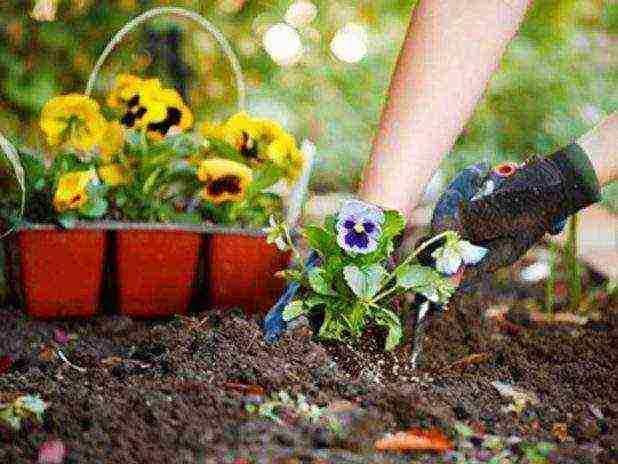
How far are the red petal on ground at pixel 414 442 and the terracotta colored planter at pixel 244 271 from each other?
78 cm

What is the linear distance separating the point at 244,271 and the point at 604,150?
0.80 m

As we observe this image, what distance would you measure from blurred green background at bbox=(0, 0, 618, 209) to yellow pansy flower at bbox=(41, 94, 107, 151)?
90 cm

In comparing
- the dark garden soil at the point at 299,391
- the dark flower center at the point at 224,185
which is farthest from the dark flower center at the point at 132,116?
the dark garden soil at the point at 299,391

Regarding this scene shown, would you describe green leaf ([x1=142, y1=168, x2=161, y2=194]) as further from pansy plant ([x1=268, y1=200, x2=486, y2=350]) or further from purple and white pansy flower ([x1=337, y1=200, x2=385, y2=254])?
purple and white pansy flower ([x1=337, y1=200, x2=385, y2=254])

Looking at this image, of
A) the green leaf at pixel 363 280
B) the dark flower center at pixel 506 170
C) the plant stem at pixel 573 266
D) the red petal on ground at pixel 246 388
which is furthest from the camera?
the plant stem at pixel 573 266

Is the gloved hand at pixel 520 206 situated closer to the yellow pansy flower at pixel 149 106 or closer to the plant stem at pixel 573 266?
the plant stem at pixel 573 266

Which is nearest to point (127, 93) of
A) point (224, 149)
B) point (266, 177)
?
point (224, 149)

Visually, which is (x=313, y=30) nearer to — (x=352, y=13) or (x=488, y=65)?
(x=352, y=13)

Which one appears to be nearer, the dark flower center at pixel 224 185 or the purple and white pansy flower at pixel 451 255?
the purple and white pansy flower at pixel 451 255

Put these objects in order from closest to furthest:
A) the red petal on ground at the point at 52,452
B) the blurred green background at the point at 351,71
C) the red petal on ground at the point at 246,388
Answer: the red petal on ground at the point at 52,452
the red petal on ground at the point at 246,388
the blurred green background at the point at 351,71

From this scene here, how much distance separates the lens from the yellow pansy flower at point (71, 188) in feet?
6.88

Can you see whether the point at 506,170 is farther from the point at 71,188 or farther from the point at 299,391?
the point at 71,188

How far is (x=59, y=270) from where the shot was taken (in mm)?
2238

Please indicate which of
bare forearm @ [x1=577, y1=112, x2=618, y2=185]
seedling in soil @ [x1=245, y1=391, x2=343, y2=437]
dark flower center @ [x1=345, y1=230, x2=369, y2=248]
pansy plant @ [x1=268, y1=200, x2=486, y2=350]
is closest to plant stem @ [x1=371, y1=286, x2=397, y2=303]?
pansy plant @ [x1=268, y1=200, x2=486, y2=350]
